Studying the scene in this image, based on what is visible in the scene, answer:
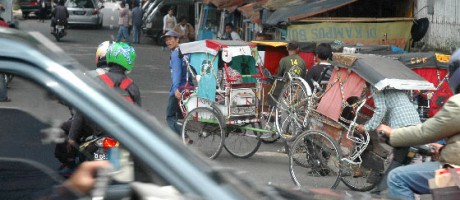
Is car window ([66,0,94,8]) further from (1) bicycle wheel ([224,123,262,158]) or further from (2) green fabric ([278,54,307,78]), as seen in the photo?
(1) bicycle wheel ([224,123,262,158])

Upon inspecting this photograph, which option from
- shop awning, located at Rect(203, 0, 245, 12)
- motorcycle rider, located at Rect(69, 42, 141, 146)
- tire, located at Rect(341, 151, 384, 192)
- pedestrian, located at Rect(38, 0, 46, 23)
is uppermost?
pedestrian, located at Rect(38, 0, 46, 23)

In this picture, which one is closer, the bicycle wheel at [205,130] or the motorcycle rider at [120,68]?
the motorcycle rider at [120,68]

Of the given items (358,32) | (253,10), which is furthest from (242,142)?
(253,10)

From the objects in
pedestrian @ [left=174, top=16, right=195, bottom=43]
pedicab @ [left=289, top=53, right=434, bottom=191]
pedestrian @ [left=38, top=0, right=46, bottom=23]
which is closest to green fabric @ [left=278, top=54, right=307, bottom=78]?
pedicab @ [left=289, top=53, right=434, bottom=191]

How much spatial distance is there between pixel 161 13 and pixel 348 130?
23.8 m

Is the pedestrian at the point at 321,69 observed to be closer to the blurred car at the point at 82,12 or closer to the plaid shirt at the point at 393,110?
the plaid shirt at the point at 393,110

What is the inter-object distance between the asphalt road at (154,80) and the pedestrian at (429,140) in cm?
81

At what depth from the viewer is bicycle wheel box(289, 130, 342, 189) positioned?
850 cm

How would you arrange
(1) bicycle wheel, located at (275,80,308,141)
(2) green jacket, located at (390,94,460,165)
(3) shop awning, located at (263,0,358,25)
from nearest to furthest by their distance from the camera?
(2) green jacket, located at (390,94,460,165) → (1) bicycle wheel, located at (275,80,308,141) → (3) shop awning, located at (263,0,358,25)

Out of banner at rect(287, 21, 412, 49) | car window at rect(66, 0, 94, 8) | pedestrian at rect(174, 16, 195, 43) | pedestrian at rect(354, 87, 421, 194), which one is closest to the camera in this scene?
pedestrian at rect(354, 87, 421, 194)

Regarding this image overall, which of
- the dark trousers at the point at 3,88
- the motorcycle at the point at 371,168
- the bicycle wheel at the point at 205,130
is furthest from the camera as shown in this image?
the bicycle wheel at the point at 205,130

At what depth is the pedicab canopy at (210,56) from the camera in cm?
1053

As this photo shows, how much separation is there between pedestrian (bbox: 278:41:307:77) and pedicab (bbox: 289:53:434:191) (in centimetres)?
245

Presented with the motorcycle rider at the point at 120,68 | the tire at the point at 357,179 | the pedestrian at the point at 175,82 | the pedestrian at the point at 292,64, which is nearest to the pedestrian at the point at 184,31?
the pedestrian at the point at 292,64
